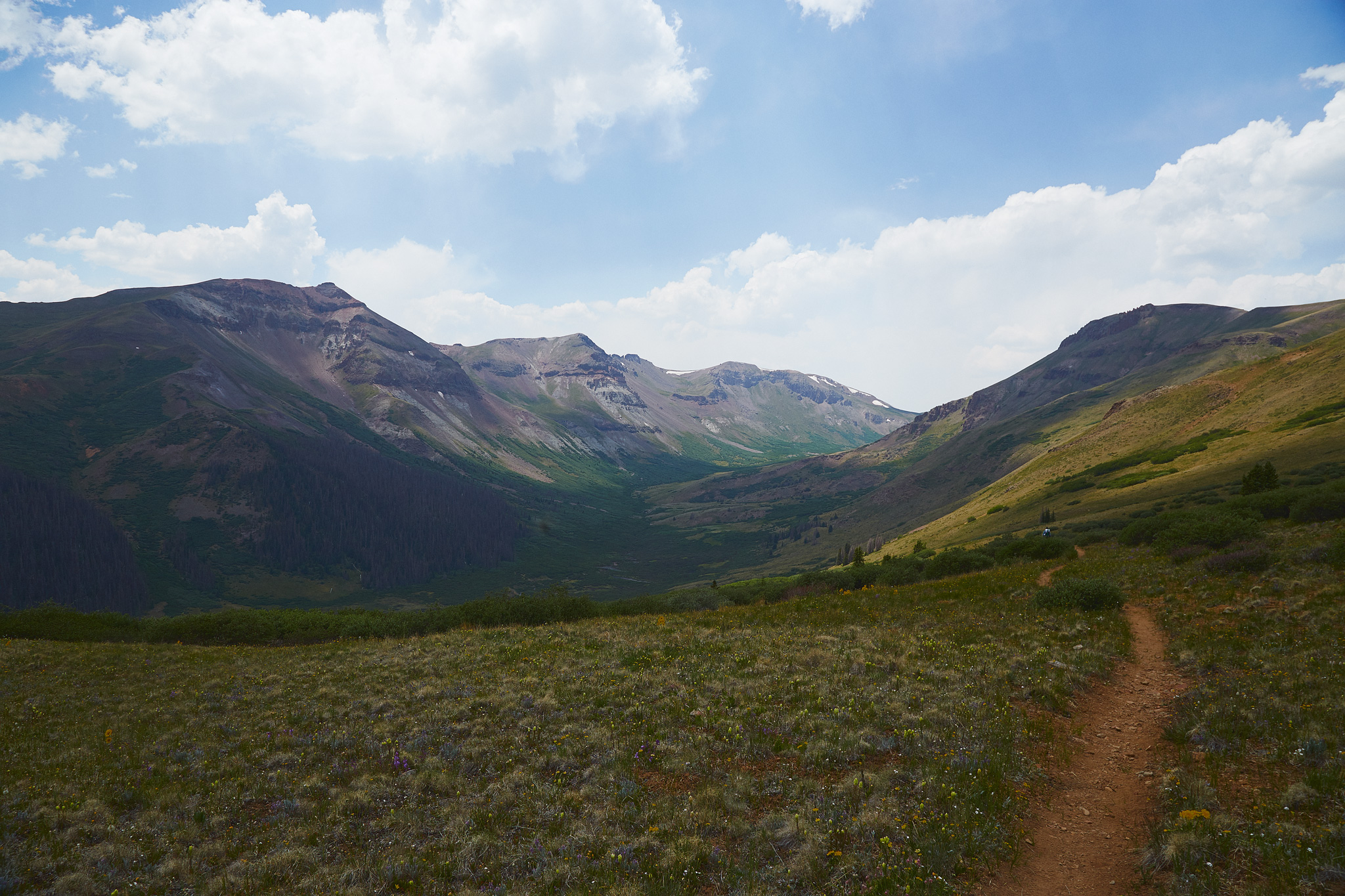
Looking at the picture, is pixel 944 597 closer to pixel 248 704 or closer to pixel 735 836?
pixel 735 836

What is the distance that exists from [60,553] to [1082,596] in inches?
9986

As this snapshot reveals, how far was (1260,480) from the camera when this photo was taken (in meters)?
38.6

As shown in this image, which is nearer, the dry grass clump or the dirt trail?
the dirt trail

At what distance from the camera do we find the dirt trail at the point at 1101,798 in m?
9.55

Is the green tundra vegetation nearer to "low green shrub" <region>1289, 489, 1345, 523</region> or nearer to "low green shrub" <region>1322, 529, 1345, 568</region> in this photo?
"low green shrub" <region>1322, 529, 1345, 568</region>

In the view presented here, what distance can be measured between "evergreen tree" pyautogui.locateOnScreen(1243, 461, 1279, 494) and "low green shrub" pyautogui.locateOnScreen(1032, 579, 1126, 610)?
23.9m

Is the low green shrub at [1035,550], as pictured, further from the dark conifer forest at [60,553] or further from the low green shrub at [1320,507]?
the dark conifer forest at [60,553]

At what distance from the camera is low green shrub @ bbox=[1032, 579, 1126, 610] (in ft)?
80.0

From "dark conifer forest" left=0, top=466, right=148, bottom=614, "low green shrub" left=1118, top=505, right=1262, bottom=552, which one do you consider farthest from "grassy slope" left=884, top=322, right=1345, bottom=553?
"dark conifer forest" left=0, top=466, right=148, bottom=614

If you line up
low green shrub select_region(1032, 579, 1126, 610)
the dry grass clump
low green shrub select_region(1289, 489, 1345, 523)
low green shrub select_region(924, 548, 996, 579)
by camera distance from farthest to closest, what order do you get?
1. low green shrub select_region(924, 548, 996, 579)
2. low green shrub select_region(1289, 489, 1345, 523)
3. low green shrub select_region(1032, 579, 1126, 610)
4. the dry grass clump

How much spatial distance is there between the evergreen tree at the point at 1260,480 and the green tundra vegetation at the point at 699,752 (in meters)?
14.0

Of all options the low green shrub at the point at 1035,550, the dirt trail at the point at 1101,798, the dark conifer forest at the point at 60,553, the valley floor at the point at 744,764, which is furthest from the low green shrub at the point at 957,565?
the dark conifer forest at the point at 60,553

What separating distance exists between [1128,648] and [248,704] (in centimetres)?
3349

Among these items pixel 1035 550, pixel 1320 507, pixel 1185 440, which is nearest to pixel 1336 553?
pixel 1320 507
